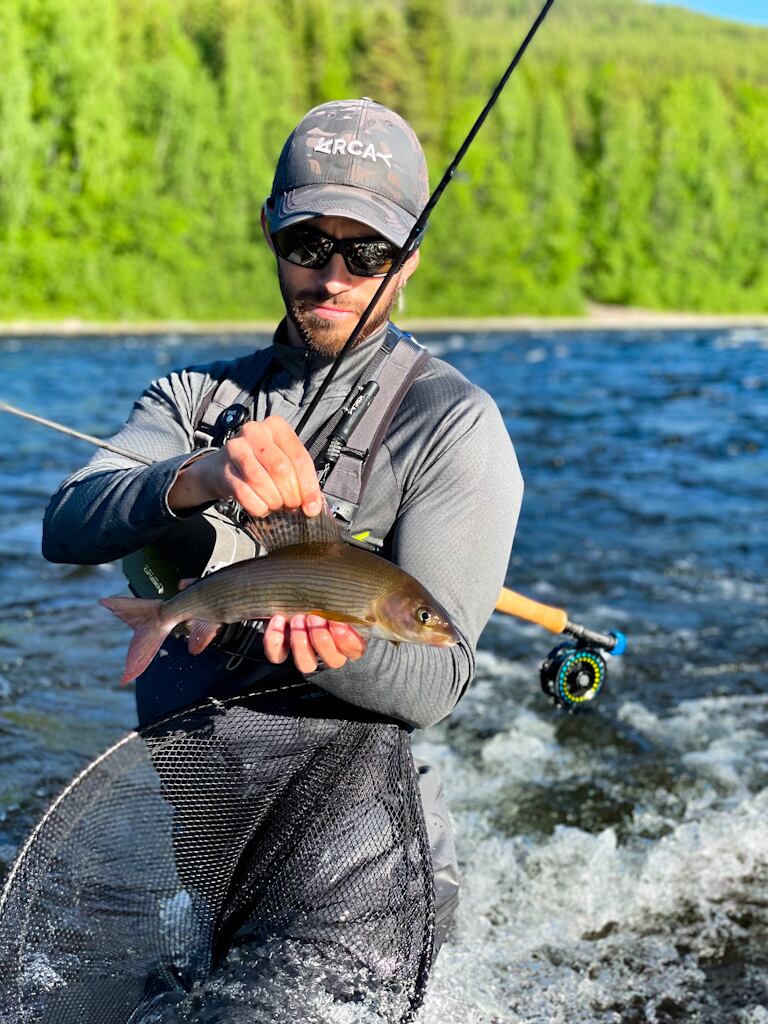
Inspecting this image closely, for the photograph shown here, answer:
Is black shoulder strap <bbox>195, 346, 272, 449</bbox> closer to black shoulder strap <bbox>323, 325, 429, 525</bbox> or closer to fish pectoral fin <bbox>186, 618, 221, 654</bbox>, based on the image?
black shoulder strap <bbox>323, 325, 429, 525</bbox>

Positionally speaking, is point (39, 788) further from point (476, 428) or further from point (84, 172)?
point (84, 172)

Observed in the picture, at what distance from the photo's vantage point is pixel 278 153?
2356 inches

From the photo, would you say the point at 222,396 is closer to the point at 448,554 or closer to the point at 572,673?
the point at 448,554

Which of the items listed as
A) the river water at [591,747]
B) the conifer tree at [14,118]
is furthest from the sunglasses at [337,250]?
the conifer tree at [14,118]

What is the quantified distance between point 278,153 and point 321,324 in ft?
196

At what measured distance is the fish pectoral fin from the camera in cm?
252


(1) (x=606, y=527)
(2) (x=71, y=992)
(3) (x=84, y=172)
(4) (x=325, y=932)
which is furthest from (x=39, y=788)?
(3) (x=84, y=172)

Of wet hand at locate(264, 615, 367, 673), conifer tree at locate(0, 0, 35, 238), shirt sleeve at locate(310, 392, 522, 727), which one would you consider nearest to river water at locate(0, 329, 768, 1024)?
shirt sleeve at locate(310, 392, 522, 727)

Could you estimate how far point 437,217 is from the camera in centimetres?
6381

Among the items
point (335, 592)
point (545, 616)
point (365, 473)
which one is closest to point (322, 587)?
point (335, 592)

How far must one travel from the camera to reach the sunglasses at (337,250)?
2.97 m

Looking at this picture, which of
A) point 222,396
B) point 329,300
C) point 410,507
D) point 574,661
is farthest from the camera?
point 574,661

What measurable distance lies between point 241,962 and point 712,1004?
192 centimetres

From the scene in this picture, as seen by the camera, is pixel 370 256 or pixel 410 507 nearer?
pixel 410 507
